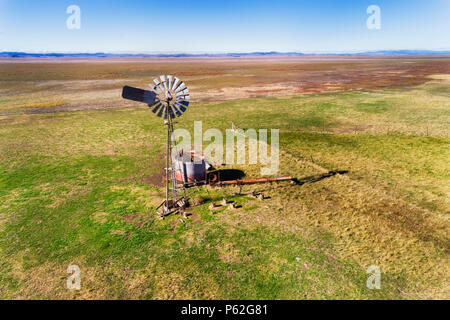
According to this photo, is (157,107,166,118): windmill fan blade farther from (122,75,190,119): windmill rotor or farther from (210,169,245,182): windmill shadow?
(210,169,245,182): windmill shadow

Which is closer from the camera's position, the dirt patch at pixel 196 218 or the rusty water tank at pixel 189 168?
the dirt patch at pixel 196 218

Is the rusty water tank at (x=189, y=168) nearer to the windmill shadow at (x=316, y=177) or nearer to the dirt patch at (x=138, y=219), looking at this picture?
the dirt patch at (x=138, y=219)

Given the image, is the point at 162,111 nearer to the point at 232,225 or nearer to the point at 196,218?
the point at 196,218

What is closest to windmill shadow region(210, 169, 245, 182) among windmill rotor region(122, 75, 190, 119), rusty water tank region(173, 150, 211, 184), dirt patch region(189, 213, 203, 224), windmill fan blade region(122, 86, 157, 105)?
rusty water tank region(173, 150, 211, 184)

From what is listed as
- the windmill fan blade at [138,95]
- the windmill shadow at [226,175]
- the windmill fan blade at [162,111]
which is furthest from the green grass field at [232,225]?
the windmill fan blade at [138,95]

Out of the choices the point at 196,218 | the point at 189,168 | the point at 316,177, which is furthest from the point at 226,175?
the point at 316,177

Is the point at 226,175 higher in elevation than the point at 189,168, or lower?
lower

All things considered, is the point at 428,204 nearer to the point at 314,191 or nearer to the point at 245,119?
the point at 314,191
